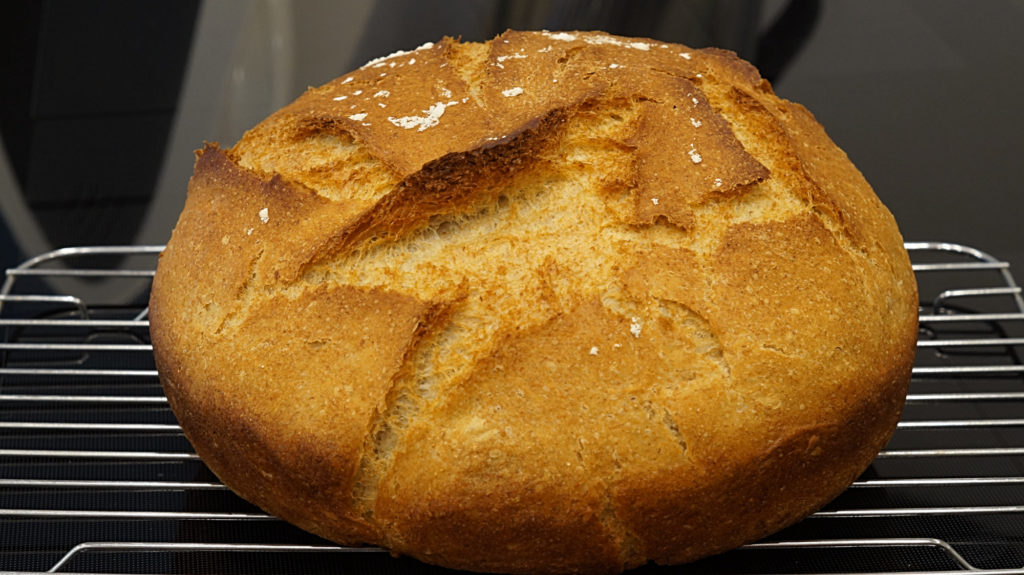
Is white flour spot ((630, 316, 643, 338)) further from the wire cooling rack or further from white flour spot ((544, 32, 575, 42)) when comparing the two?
white flour spot ((544, 32, 575, 42))

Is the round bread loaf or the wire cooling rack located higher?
the round bread loaf

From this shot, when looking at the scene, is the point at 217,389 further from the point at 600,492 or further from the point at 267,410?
the point at 600,492

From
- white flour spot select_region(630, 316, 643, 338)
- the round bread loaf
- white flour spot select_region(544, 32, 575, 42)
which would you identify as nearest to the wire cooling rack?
the round bread loaf

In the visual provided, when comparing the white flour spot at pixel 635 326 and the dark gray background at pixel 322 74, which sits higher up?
the white flour spot at pixel 635 326

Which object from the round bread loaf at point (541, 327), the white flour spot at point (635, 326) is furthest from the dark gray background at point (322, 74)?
the white flour spot at point (635, 326)

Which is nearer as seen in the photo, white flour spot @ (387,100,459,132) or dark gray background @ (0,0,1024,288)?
white flour spot @ (387,100,459,132)

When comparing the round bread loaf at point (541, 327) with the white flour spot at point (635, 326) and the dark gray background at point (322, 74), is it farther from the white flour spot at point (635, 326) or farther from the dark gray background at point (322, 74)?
the dark gray background at point (322, 74)

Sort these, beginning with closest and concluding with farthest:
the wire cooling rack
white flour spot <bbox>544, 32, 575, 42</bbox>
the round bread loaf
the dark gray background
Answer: the round bread loaf → the wire cooling rack → white flour spot <bbox>544, 32, 575, 42</bbox> → the dark gray background

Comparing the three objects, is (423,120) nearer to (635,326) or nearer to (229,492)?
(635,326)

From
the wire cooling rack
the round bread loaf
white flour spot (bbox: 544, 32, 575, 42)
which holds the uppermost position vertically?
white flour spot (bbox: 544, 32, 575, 42)
